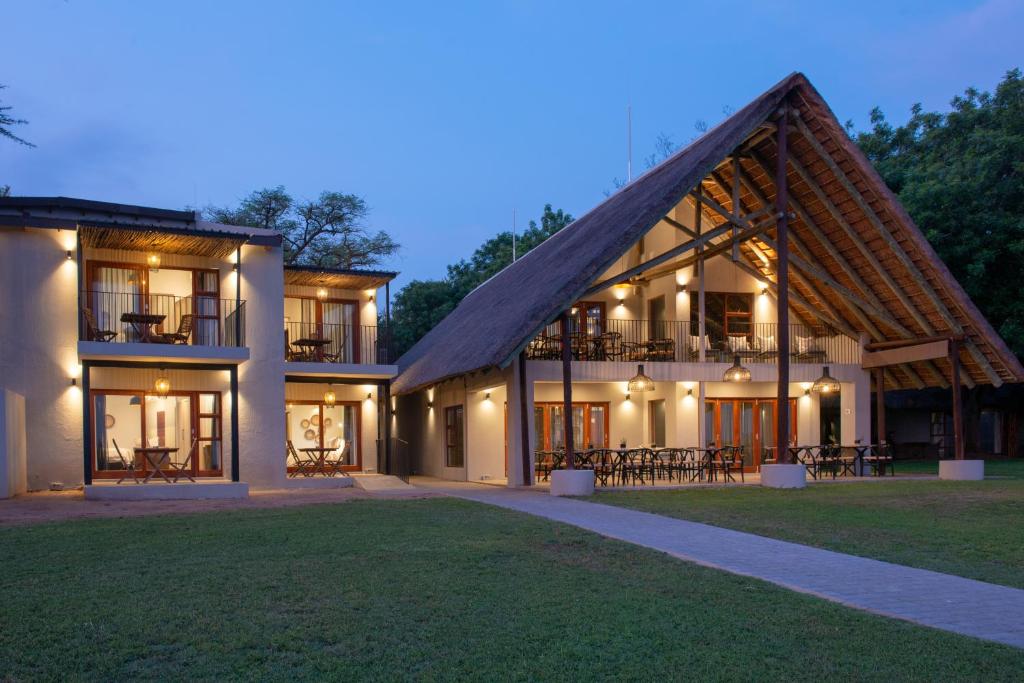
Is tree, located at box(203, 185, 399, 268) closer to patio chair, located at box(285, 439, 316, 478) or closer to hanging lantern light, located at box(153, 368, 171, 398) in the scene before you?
patio chair, located at box(285, 439, 316, 478)

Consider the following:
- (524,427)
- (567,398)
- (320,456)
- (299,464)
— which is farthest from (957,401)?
(299,464)

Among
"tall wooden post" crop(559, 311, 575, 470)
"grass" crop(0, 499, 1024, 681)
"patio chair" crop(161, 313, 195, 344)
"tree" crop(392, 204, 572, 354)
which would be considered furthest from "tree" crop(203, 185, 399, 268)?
"grass" crop(0, 499, 1024, 681)

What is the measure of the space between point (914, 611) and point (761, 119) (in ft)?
42.4

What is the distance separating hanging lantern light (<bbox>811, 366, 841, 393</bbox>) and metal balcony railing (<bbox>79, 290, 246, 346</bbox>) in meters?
12.7

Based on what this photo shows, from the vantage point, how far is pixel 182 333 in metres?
19.0

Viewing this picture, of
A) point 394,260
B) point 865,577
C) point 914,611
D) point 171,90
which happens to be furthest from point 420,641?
point 171,90

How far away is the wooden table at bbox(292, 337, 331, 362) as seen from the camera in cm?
2105

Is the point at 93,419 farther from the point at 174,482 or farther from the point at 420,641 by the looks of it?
the point at 420,641

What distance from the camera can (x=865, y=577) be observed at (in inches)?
332

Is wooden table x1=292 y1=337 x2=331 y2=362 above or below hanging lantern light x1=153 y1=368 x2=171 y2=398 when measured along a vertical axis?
above

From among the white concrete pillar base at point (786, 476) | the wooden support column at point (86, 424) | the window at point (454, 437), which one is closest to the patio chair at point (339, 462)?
the window at point (454, 437)

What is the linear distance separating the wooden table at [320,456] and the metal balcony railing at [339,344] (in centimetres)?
209

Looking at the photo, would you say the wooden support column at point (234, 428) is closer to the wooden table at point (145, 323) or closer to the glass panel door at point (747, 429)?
the wooden table at point (145, 323)

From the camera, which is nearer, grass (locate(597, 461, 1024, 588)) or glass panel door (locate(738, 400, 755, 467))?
grass (locate(597, 461, 1024, 588))
